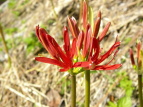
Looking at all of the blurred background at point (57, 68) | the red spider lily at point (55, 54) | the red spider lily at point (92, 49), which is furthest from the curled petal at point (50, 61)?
the blurred background at point (57, 68)

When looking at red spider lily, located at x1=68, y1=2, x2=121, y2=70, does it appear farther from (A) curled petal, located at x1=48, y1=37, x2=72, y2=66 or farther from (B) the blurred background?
(B) the blurred background

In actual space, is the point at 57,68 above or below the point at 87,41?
below

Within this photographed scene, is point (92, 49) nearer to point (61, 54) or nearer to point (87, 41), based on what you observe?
point (87, 41)

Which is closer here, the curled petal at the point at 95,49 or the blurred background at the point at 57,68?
the curled petal at the point at 95,49

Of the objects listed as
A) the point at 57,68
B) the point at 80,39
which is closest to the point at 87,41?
the point at 80,39

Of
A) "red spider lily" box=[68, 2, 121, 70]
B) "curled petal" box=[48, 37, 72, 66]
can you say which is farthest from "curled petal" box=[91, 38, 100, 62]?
"curled petal" box=[48, 37, 72, 66]

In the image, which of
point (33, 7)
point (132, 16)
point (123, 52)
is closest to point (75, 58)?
point (123, 52)

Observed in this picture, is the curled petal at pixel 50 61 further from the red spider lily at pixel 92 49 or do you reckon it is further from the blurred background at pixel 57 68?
the blurred background at pixel 57 68

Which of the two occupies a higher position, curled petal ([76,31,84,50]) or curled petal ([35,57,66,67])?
curled petal ([76,31,84,50])
